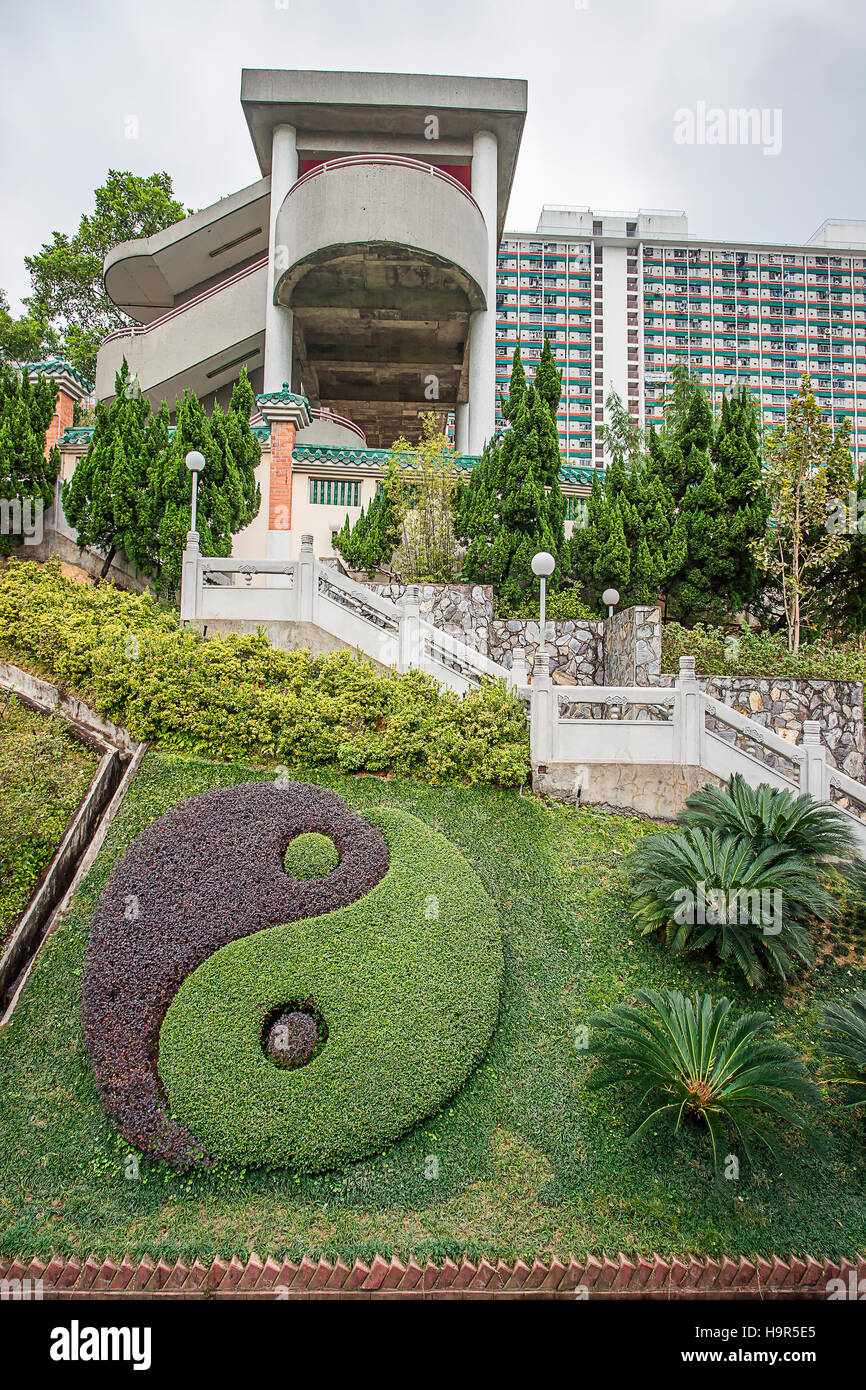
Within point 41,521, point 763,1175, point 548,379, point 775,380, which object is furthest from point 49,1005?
point 775,380

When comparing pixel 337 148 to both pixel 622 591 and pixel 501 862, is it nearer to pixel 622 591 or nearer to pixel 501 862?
pixel 622 591

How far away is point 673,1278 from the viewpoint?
5828mm

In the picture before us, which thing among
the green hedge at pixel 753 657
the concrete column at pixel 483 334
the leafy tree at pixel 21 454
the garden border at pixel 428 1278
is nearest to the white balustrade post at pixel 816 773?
the green hedge at pixel 753 657

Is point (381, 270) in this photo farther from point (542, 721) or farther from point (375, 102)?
point (542, 721)

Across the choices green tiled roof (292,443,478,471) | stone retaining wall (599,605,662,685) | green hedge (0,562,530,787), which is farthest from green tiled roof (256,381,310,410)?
stone retaining wall (599,605,662,685)

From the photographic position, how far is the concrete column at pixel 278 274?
2012 centimetres

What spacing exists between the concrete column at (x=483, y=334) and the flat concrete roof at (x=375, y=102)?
1.89 feet

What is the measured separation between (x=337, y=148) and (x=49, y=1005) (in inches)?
840

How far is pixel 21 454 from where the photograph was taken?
580 inches

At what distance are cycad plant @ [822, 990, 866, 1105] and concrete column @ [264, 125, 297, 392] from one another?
17.5 m

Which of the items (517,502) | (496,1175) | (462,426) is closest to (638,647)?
(517,502)

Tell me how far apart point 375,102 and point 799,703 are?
56.3 feet

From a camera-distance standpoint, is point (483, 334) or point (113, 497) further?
point (483, 334)

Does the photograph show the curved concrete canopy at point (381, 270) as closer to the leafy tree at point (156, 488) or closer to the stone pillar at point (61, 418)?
the stone pillar at point (61, 418)
